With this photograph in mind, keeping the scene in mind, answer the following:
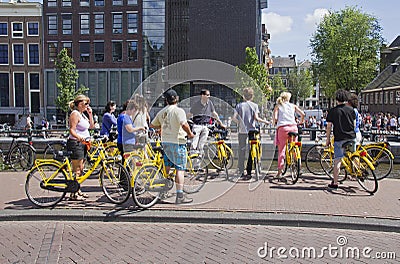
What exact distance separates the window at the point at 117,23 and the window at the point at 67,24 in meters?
4.33

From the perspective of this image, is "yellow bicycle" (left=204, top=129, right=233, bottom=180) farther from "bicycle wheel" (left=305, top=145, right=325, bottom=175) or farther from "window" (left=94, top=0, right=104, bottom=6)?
"window" (left=94, top=0, right=104, bottom=6)

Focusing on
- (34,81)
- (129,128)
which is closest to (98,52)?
(34,81)

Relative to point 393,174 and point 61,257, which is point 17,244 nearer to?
point 61,257

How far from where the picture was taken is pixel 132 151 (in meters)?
7.28

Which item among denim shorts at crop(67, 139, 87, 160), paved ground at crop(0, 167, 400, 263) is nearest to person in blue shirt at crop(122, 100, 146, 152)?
denim shorts at crop(67, 139, 87, 160)

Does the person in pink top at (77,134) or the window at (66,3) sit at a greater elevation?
the window at (66,3)

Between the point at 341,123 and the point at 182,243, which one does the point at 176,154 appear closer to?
the point at 182,243

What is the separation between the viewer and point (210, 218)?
5.77m

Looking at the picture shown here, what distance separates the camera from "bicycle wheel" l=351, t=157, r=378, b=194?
7.34 m

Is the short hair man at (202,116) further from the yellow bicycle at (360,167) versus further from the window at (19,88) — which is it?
the window at (19,88)

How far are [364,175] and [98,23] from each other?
3714 centimetres

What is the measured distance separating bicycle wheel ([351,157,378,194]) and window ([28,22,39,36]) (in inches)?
1545

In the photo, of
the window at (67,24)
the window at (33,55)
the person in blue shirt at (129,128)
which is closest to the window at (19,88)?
the window at (33,55)

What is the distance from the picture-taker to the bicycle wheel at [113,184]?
6.46 meters
